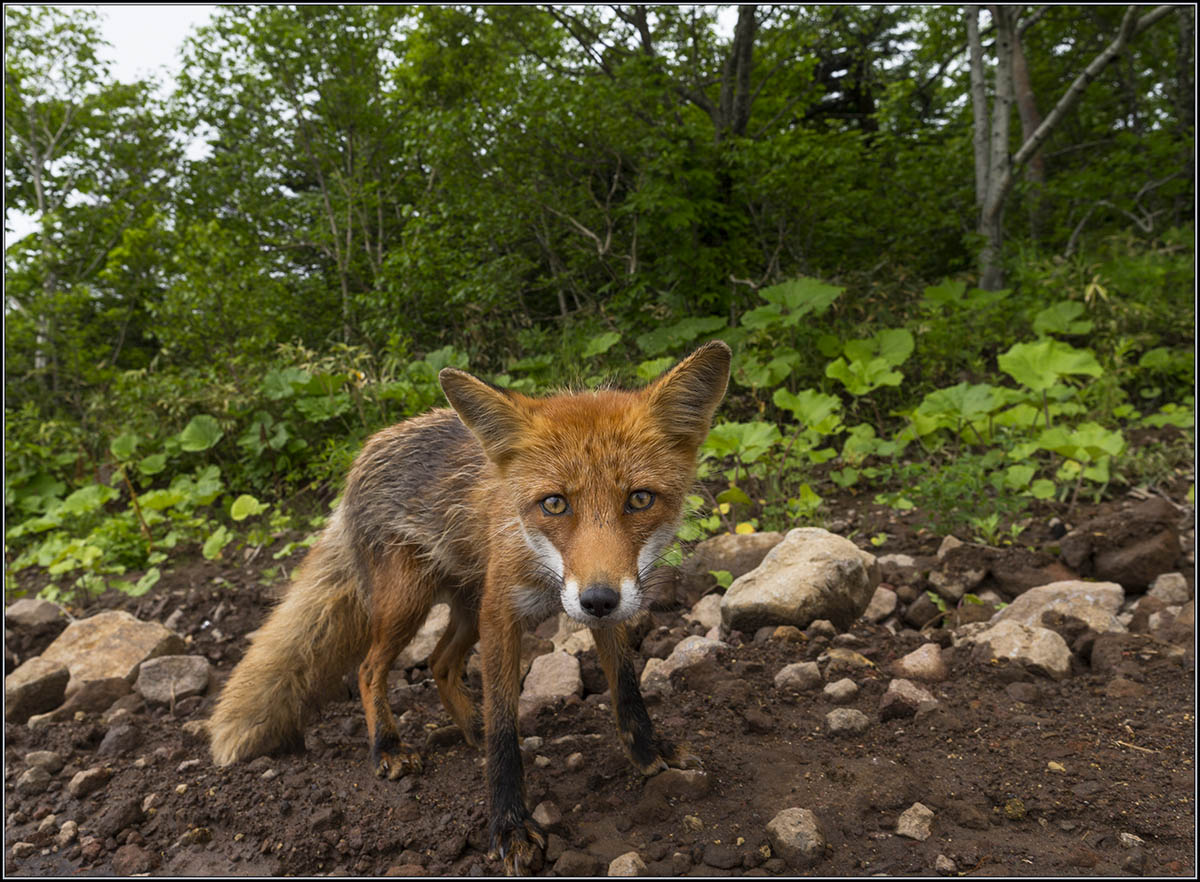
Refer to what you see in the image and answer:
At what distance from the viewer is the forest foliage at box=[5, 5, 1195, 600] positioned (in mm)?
5215

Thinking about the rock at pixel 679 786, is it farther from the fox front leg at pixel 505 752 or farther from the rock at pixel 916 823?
the rock at pixel 916 823

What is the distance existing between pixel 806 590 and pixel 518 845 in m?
1.70

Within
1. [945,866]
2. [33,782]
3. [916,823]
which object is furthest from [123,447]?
[945,866]

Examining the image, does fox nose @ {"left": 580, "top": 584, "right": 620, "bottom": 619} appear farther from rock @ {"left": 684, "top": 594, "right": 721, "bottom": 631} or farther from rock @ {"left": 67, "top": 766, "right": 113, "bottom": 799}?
rock @ {"left": 67, "top": 766, "right": 113, "bottom": 799}

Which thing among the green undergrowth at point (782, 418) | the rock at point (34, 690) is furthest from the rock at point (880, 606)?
the rock at point (34, 690)

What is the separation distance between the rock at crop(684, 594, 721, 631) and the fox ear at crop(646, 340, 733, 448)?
60.2 inches

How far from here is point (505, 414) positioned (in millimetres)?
2234

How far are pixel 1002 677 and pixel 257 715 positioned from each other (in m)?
2.81

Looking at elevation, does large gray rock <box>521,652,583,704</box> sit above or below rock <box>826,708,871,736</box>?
below

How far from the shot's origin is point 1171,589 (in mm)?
3611

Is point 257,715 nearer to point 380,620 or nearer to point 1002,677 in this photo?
point 380,620

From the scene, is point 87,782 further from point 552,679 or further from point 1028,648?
point 1028,648

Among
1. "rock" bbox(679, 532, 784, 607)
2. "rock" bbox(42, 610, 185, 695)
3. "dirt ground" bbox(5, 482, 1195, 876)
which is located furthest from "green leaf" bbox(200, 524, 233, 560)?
"rock" bbox(679, 532, 784, 607)

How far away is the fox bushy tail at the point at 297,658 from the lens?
287 cm
